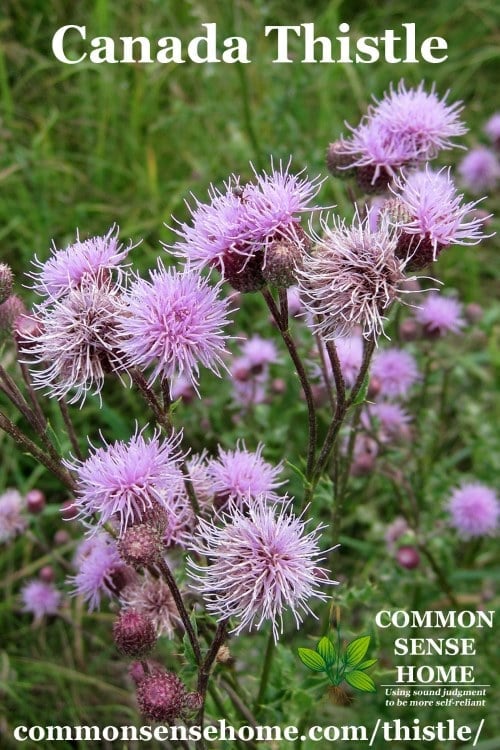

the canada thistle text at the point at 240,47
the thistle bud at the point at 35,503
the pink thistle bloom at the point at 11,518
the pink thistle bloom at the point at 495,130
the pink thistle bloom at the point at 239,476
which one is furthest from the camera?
the pink thistle bloom at the point at 495,130

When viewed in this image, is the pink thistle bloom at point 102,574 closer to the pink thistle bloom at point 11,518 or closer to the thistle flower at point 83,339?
the thistle flower at point 83,339

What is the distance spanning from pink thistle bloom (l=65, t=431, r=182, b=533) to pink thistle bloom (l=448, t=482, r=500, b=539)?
1989mm

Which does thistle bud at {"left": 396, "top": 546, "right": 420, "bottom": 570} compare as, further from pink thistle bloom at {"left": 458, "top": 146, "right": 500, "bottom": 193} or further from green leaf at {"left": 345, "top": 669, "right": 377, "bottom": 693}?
pink thistle bloom at {"left": 458, "top": 146, "right": 500, "bottom": 193}

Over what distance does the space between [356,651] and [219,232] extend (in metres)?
1.19

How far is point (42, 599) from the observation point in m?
3.36

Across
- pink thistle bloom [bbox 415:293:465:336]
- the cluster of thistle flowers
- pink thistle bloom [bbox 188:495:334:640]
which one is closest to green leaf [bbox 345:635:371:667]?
pink thistle bloom [bbox 188:495:334:640]

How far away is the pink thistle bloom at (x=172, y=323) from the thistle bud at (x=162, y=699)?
2.31 feet

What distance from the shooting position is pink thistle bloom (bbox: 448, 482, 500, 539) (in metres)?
3.52

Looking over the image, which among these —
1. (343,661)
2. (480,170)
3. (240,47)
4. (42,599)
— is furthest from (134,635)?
(480,170)

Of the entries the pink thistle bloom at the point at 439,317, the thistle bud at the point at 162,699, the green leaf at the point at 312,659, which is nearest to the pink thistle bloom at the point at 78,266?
the thistle bud at the point at 162,699

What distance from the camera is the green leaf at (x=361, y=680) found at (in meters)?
2.19

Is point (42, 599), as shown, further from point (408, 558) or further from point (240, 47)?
point (240, 47)

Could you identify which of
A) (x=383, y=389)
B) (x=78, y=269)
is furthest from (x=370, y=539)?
(x=78, y=269)

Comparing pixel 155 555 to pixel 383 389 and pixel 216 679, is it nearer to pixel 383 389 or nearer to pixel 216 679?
pixel 216 679
